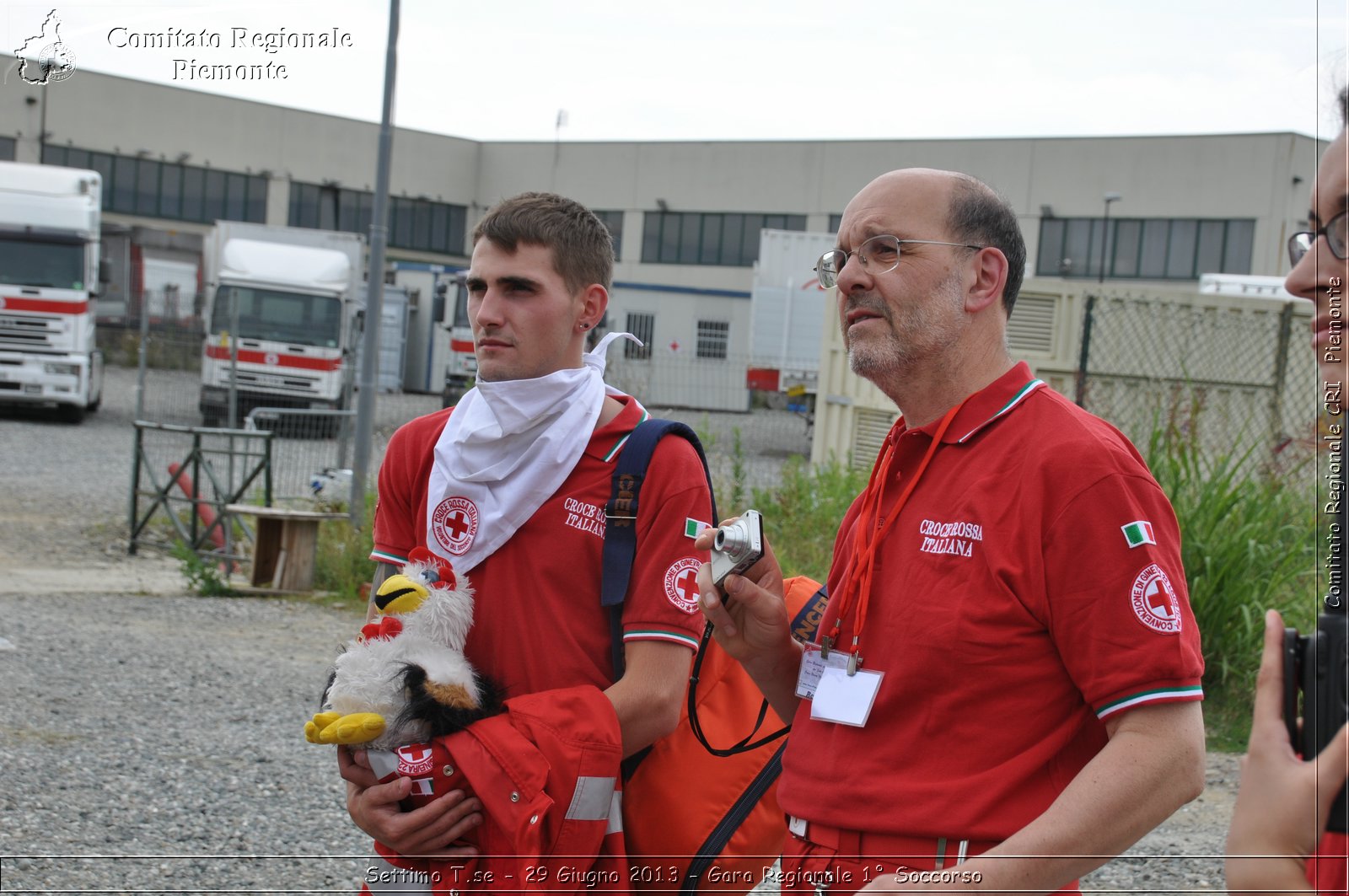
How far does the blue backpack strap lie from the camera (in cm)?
272

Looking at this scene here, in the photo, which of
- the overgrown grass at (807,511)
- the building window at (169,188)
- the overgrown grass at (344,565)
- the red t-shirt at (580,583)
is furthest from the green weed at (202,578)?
the building window at (169,188)

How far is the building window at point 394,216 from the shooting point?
46719 millimetres

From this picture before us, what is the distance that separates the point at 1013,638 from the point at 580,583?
1.07 metres

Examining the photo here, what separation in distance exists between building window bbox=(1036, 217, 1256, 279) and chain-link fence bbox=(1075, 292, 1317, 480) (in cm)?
3316

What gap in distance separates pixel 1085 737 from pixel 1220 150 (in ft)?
143

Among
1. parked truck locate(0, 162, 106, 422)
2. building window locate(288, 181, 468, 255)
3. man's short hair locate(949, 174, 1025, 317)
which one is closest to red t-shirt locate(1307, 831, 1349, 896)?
man's short hair locate(949, 174, 1025, 317)

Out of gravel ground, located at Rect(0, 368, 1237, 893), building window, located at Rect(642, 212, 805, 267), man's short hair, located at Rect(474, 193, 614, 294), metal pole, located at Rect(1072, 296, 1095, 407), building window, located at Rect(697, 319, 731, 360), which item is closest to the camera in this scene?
man's short hair, located at Rect(474, 193, 614, 294)

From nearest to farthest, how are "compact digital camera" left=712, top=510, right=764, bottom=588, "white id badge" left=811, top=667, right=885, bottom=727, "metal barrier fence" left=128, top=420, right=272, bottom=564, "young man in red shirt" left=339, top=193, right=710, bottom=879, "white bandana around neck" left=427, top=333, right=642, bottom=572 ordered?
"white id badge" left=811, top=667, right=885, bottom=727 → "compact digital camera" left=712, top=510, right=764, bottom=588 → "young man in red shirt" left=339, top=193, right=710, bottom=879 → "white bandana around neck" left=427, top=333, right=642, bottom=572 → "metal barrier fence" left=128, top=420, right=272, bottom=564

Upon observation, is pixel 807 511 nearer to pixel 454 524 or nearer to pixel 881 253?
pixel 454 524

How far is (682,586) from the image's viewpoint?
2.70 metres

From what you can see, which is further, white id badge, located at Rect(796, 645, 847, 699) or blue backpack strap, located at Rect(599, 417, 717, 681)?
blue backpack strap, located at Rect(599, 417, 717, 681)

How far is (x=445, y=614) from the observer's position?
2.62 meters

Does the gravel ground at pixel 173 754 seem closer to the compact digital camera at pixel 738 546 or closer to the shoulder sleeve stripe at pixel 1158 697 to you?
the compact digital camera at pixel 738 546

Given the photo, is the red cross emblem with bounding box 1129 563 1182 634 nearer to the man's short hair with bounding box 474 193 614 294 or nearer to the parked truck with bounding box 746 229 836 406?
the man's short hair with bounding box 474 193 614 294
